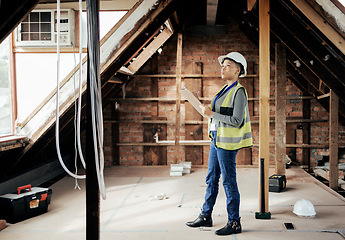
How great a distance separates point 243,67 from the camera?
2.76 m

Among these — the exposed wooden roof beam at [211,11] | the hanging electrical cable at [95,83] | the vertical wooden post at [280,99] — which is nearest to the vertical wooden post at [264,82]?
the exposed wooden roof beam at [211,11]

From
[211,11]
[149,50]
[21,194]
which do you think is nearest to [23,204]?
[21,194]

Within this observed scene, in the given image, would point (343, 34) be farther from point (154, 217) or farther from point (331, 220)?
point (154, 217)

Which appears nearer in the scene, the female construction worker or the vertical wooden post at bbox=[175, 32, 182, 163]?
the female construction worker

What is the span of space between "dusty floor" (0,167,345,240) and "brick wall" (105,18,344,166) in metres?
1.22

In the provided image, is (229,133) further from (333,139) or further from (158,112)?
(158,112)

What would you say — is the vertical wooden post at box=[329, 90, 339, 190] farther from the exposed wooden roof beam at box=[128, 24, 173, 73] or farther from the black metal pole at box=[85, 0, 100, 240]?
the black metal pole at box=[85, 0, 100, 240]

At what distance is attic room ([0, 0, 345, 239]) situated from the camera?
2805 millimetres

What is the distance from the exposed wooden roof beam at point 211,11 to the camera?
4.61m

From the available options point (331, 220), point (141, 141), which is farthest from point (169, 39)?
point (331, 220)

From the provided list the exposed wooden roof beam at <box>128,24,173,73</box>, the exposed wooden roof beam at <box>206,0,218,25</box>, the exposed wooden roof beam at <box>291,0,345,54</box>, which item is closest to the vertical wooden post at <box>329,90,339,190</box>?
the exposed wooden roof beam at <box>291,0,345,54</box>

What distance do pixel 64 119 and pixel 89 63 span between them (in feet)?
9.37

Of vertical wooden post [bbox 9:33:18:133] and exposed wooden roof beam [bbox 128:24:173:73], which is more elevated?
exposed wooden roof beam [bbox 128:24:173:73]

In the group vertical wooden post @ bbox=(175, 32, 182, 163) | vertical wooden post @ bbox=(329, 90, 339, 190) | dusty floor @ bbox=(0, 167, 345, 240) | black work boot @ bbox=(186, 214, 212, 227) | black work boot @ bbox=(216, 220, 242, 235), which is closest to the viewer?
black work boot @ bbox=(216, 220, 242, 235)
